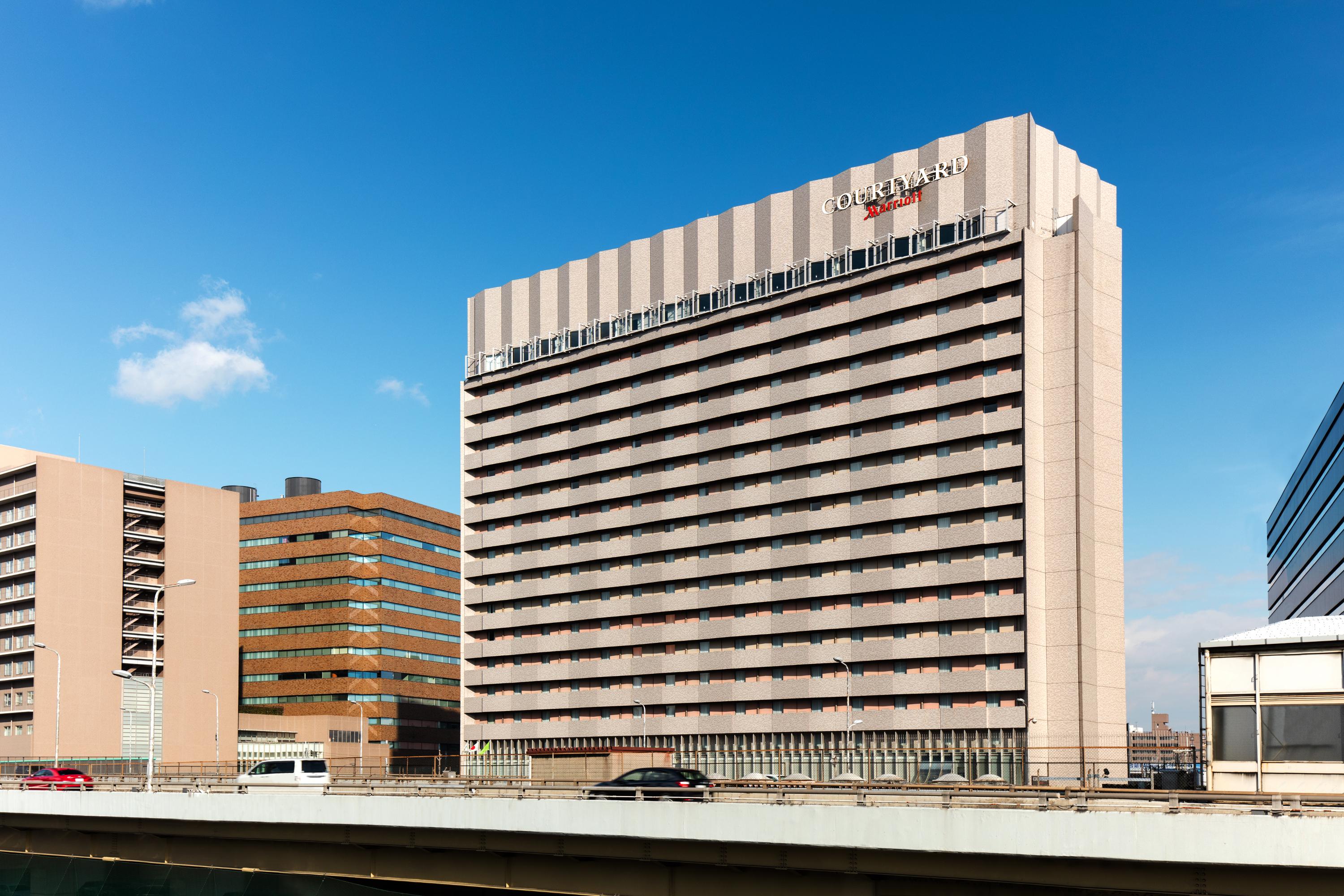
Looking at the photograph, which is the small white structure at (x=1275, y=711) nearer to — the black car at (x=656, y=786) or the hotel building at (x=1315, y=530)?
the black car at (x=656, y=786)

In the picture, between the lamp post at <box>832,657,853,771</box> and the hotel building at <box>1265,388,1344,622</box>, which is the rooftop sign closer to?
the lamp post at <box>832,657,853,771</box>

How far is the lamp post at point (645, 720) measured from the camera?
113 m

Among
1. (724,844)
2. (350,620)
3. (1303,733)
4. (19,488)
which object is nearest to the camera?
(724,844)

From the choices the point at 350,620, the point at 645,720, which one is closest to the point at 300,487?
the point at 350,620

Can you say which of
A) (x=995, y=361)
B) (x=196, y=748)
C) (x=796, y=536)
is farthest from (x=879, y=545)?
(x=196, y=748)

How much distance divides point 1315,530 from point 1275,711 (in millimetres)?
95781

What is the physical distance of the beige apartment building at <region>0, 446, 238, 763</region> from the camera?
125 meters

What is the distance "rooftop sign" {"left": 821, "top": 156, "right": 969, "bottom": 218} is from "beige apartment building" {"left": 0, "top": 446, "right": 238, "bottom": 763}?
75.6 meters

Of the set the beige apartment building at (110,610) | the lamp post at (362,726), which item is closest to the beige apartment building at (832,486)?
the lamp post at (362,726)

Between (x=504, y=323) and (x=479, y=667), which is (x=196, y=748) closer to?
(x=479, y=667)

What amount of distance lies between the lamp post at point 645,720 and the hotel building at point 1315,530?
59.0 metres

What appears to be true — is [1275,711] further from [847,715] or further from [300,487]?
[300,487]

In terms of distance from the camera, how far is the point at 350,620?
152 m

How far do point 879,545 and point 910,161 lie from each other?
30.7 meters
